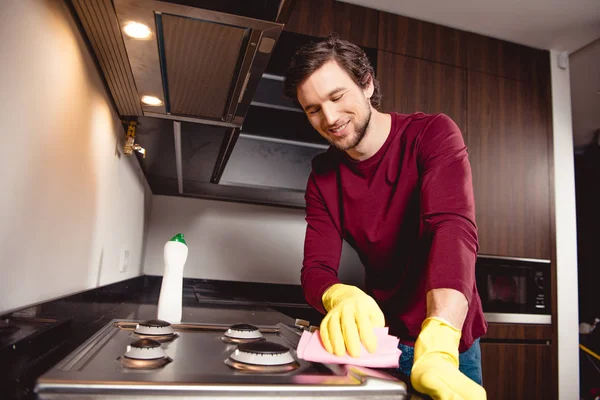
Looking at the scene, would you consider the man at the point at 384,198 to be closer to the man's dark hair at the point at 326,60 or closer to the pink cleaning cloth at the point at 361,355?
the man's dark hair at the point at 326,60

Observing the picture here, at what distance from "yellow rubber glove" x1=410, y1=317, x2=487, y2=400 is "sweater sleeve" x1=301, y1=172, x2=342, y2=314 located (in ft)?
1.22

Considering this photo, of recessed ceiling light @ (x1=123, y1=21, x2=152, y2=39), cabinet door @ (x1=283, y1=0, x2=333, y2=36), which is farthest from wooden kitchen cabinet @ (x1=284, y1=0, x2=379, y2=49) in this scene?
recessed ceiling light @ (x1=123, y1=21, x2=152, y2=39)

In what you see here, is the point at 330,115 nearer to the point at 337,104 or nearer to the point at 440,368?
the point at 337,104

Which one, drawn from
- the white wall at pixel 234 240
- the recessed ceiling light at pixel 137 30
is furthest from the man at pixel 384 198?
the white wall at pixel 234 240

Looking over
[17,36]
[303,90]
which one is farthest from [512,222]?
[17,36]

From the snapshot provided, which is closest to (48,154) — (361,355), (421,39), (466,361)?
(361,355)

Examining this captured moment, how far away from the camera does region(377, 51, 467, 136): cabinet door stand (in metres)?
2.21

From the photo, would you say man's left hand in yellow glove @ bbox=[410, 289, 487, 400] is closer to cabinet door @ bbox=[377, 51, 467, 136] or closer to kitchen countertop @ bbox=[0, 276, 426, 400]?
kitchen countertop @ bbox=[0, 276, 426, 400]

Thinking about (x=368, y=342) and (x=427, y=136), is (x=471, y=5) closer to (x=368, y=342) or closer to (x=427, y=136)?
(x=427, y=136)

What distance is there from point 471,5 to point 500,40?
408mm

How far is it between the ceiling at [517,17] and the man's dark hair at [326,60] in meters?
1.10

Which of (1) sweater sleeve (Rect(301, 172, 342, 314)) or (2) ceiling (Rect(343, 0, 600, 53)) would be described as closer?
(1) sweater sleeve (Rect(301, 172, 342, 314))

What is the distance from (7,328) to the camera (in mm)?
614

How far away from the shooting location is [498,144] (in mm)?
2350
